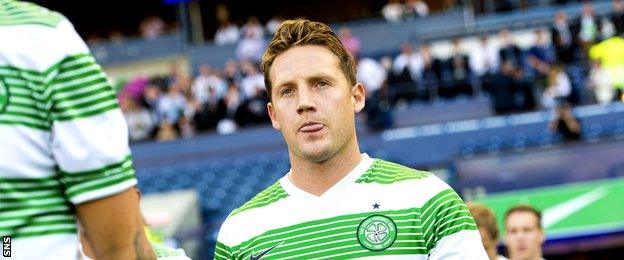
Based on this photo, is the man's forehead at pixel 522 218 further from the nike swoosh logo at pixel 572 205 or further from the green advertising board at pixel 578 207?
the nike swoosh logo at pixel 572 205

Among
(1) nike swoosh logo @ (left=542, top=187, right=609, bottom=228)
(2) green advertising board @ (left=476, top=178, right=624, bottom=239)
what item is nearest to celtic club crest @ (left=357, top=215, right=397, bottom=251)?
(2) green advertising board @ (left=476, top=178, right=624, bottom=239)

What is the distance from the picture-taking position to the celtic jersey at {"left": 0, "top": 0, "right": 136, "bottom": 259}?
2434 millimetres

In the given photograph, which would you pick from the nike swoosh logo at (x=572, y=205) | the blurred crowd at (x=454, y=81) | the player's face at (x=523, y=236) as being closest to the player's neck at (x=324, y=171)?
the player's face at (x=523, y=236)

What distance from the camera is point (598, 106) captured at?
61.0 ft

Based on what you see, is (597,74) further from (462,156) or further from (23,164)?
(23,164)

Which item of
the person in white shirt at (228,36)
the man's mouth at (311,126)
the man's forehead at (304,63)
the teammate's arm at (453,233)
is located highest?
the man's forehead at (304,63)

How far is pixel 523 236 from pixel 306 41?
11.5ft

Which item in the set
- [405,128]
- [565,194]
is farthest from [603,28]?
[565,194]

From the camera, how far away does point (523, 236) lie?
718cm

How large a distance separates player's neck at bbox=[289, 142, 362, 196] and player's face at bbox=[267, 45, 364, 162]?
0.02 m

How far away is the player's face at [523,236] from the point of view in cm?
712

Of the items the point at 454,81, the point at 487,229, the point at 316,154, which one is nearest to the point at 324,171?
the point at 316,154

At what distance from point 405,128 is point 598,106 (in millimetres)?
3108

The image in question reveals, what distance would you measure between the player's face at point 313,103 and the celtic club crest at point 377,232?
0.95 feet
